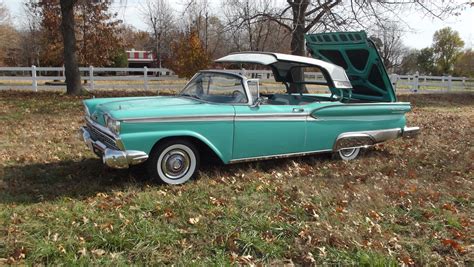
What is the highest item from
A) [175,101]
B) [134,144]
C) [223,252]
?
[175,101]

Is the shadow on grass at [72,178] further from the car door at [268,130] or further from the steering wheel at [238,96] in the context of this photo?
the steering wheel at [238,96]

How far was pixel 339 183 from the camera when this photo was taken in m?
5.32

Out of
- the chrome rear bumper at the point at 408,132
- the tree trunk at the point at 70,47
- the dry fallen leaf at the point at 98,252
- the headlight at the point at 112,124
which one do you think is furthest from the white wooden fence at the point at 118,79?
the dry fallen leaf at the point at 98,252

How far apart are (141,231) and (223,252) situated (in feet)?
2.47

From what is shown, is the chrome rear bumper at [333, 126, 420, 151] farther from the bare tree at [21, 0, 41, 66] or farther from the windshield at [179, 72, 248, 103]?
the bare tree at [21, 0, 41, 66]

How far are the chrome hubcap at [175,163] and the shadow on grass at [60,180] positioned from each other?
1.14 feet

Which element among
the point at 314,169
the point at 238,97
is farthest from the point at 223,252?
the point at 314,169

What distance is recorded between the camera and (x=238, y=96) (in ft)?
17.9

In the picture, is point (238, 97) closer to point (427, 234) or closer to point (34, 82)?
point (427, 234)

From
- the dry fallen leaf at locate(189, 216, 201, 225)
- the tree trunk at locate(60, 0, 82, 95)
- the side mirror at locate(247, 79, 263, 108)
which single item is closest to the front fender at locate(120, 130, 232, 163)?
the side mirror at locate(247, 79, 263, 108)

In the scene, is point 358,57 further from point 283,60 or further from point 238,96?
point 238,96

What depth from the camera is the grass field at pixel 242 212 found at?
3.36m

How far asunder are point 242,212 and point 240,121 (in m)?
1.41

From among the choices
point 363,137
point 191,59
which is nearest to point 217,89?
point 363,137
